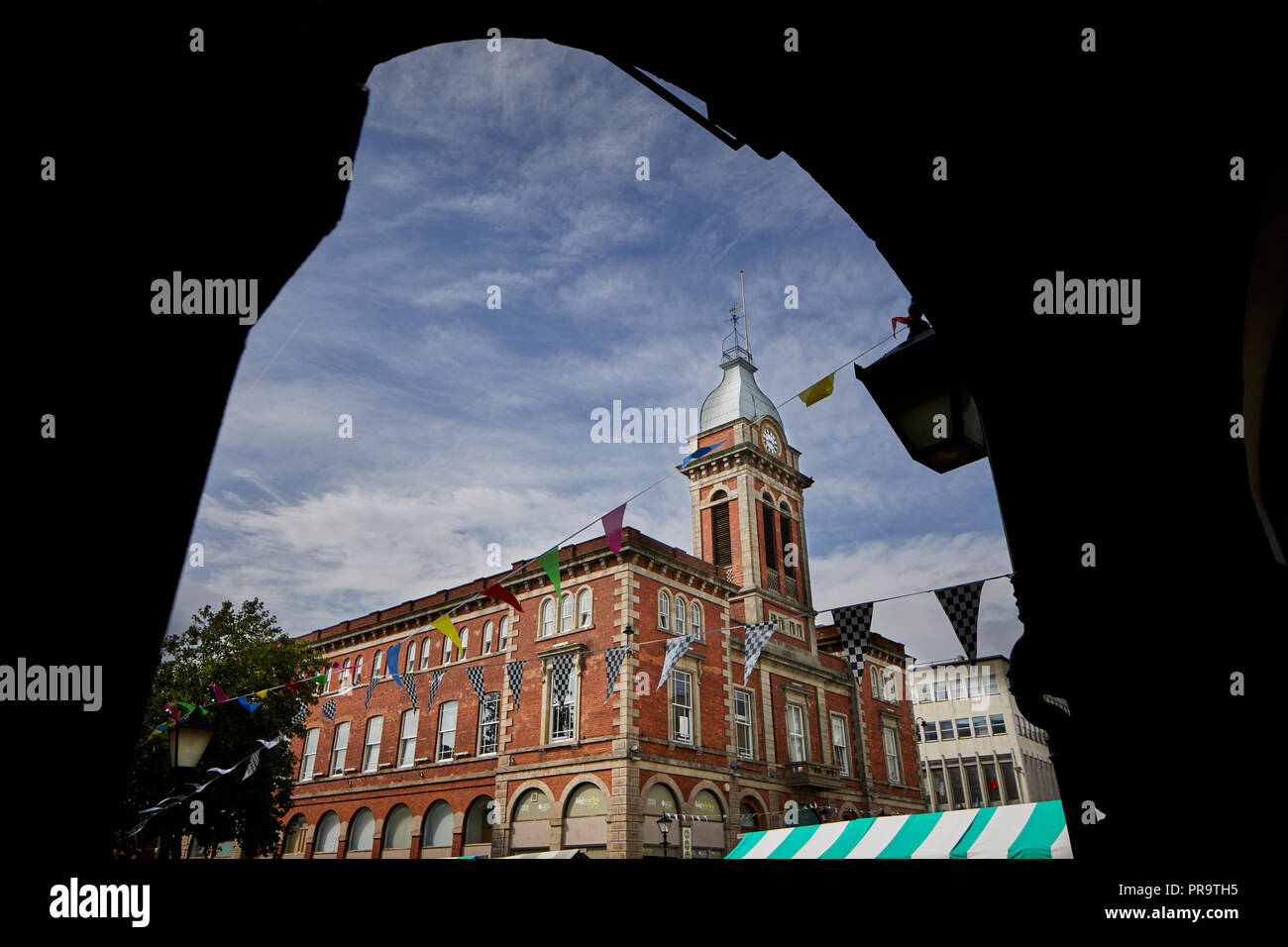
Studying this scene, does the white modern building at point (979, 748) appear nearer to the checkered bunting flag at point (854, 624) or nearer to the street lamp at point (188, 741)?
the checkered bunting flag at point (854, 624)

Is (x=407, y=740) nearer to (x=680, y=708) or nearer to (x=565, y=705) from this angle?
(x=565, y=705)

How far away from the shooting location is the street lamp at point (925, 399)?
137 inches

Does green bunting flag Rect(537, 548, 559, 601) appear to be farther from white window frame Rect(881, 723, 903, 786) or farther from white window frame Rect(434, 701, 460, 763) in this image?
white window frame Rect(881, 723, 903, 786)

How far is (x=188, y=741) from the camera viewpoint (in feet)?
27.7

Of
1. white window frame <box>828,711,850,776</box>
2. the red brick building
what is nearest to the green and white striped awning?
the red brick building

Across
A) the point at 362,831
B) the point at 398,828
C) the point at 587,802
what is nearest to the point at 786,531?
the point at 587,802

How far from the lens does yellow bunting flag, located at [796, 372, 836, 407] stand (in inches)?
401

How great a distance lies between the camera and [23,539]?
1259 millimetres

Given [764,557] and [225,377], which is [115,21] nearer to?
[225,377]

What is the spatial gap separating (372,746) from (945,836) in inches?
1030

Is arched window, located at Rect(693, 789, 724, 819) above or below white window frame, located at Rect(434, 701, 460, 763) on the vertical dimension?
below

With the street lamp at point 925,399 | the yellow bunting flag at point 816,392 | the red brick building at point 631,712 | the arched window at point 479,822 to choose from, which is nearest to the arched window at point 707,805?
the red brick building at point 631,712

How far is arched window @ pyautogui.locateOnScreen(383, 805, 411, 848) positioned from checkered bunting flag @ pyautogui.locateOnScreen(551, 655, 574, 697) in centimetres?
917
